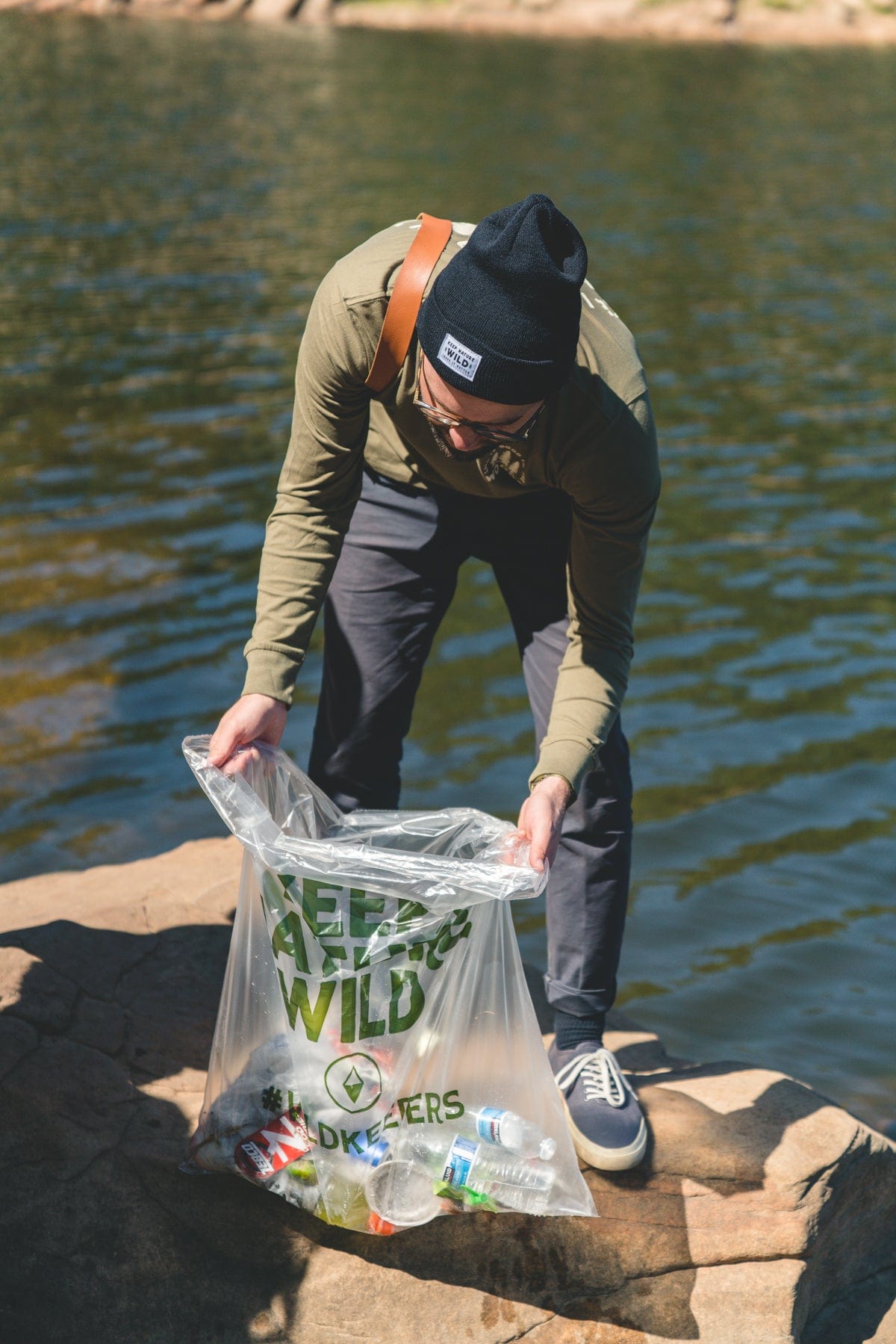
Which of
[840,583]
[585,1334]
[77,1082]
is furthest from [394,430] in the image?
[840,583]

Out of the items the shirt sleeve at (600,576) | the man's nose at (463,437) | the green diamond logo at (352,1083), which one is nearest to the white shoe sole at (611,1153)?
the green diamond logo at (352,1083)

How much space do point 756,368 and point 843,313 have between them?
1865mm

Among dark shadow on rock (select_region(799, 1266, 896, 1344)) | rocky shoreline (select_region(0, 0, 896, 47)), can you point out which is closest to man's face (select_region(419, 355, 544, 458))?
dark shadow on rock (select_region(799, 1266, 896, 1344))

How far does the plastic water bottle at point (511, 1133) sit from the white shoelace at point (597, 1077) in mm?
241

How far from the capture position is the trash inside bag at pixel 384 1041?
220 cm

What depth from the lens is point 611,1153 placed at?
2428 millimetres

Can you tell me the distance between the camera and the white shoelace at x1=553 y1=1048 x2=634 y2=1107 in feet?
8.22

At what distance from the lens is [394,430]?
2486mm

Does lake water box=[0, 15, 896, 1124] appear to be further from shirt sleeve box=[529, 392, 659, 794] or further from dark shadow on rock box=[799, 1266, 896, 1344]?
shirt sleeve box=[529, 392, 659, 794]

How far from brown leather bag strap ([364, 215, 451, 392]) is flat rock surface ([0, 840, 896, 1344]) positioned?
1406 millimetres

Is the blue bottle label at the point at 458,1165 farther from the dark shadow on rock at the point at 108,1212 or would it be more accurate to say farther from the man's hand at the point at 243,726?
the man's hand at the point at 243,726

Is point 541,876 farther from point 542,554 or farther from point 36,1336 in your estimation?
point 36,1336

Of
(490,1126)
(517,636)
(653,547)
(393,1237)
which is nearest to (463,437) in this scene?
(517,636)

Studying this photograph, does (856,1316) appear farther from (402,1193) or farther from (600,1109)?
(402,1193)
